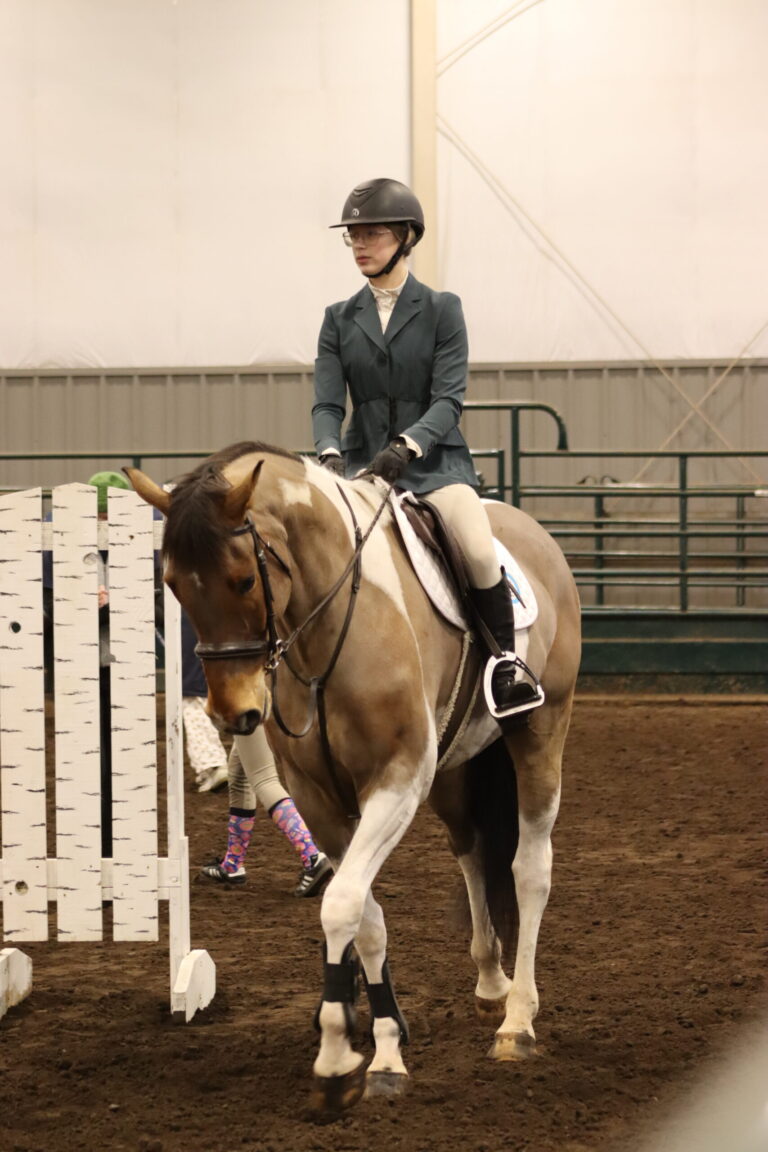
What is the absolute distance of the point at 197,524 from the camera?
298 cm

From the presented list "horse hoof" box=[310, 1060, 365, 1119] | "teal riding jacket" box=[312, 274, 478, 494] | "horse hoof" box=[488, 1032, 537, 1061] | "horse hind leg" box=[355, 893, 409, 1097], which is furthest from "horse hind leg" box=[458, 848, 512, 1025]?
"teal riding jacket" box=[312, 274, 478, 494]

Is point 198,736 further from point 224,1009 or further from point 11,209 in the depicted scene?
point 11,209

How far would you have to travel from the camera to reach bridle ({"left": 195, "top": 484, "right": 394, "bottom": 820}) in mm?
3031

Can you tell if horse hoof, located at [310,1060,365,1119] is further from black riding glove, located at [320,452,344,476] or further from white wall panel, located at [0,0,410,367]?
white wall panel, located at [0,0,410,367]

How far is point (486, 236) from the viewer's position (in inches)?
578

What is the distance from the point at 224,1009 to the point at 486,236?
11.7 metres

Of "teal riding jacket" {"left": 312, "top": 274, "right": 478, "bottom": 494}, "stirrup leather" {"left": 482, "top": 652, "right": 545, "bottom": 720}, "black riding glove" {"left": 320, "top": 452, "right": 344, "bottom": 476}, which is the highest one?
"teal riding jacket" {"left": 312, "top": 274, "right": 478, "bottom": 494}

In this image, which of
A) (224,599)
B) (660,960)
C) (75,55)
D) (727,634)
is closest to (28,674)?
(224,599)

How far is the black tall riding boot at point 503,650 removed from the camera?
378 centimetres

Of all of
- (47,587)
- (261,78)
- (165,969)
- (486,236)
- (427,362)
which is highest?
(261,78)

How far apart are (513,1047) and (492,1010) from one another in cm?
37

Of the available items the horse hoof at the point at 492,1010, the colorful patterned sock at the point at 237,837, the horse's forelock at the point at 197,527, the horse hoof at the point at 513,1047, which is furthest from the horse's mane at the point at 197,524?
the colorful patterned sock at the point at 237,837

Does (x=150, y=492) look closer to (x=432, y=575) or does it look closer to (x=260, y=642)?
(x=260, y=642)

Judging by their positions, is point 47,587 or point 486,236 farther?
point 486,236
